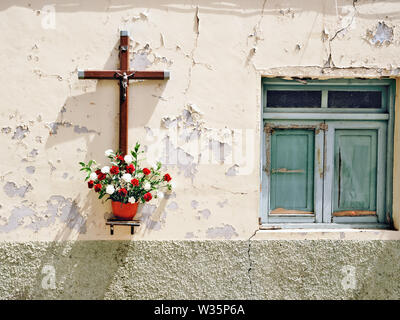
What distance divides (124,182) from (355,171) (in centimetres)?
216

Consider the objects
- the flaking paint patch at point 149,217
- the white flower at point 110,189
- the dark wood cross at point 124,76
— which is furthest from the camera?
the flaking paint patch at point 149,217

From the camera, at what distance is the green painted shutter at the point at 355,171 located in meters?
3.59

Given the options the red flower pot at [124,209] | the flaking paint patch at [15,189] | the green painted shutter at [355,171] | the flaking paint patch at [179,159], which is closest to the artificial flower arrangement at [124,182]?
the red flower pot at [124,209]

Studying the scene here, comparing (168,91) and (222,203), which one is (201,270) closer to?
(222,203)

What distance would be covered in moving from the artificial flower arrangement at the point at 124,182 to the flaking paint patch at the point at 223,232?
56 cm

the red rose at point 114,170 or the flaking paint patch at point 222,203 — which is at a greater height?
the red rose at point 114,170

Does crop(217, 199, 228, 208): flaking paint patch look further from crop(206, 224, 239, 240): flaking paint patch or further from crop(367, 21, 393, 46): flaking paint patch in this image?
crop(367, 21, 393, 46): flaking paint patch

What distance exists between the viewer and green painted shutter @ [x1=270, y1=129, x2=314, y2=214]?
358cm

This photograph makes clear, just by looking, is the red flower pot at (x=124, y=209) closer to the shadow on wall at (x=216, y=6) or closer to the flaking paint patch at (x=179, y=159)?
the flaking paint patch at (x=179, y=159)

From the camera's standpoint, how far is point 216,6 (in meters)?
3.36

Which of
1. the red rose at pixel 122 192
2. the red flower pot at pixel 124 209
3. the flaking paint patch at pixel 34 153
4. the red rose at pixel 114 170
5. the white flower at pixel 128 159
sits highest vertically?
the flaking paint patch at pixel 34 153

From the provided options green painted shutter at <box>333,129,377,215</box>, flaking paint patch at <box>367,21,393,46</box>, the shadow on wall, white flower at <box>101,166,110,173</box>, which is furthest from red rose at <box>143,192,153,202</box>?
flaking paint patch at <box>367,21,393,46</box>

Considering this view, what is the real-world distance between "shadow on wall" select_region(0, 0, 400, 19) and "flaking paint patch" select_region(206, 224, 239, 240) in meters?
1.90
